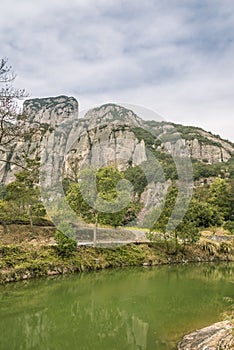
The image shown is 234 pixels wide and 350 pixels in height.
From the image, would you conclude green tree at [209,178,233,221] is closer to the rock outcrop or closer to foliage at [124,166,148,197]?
foliage at [124,166,148,197]

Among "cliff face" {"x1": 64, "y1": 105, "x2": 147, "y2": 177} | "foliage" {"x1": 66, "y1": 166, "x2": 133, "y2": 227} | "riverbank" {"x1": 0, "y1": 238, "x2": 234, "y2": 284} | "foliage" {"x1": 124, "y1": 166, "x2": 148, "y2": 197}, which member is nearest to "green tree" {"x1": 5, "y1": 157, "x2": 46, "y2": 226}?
"cliff face" {"x1": 64, "y1": 105, "x2": 147, "y2": 177}

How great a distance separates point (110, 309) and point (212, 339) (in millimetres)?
4147

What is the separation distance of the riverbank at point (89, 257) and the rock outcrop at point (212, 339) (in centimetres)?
747

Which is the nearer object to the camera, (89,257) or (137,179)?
(89,257)

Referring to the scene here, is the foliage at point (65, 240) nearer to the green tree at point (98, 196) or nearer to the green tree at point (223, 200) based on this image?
the green tree at point (98, 196)

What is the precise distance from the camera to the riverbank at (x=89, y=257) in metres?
12.0

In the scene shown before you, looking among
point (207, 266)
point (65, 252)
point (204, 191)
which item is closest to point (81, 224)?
point (65, 252)

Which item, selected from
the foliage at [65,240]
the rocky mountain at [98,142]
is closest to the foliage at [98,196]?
the rocky mountain at [98,142]

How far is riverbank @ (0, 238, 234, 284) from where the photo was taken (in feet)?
39.3

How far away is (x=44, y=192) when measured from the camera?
1436 centimetres

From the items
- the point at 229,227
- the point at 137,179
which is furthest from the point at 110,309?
the point at 137,179

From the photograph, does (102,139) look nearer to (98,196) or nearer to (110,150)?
(110,150)

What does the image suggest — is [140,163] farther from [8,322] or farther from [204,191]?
[204,191]

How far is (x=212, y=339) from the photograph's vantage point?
203 inches
